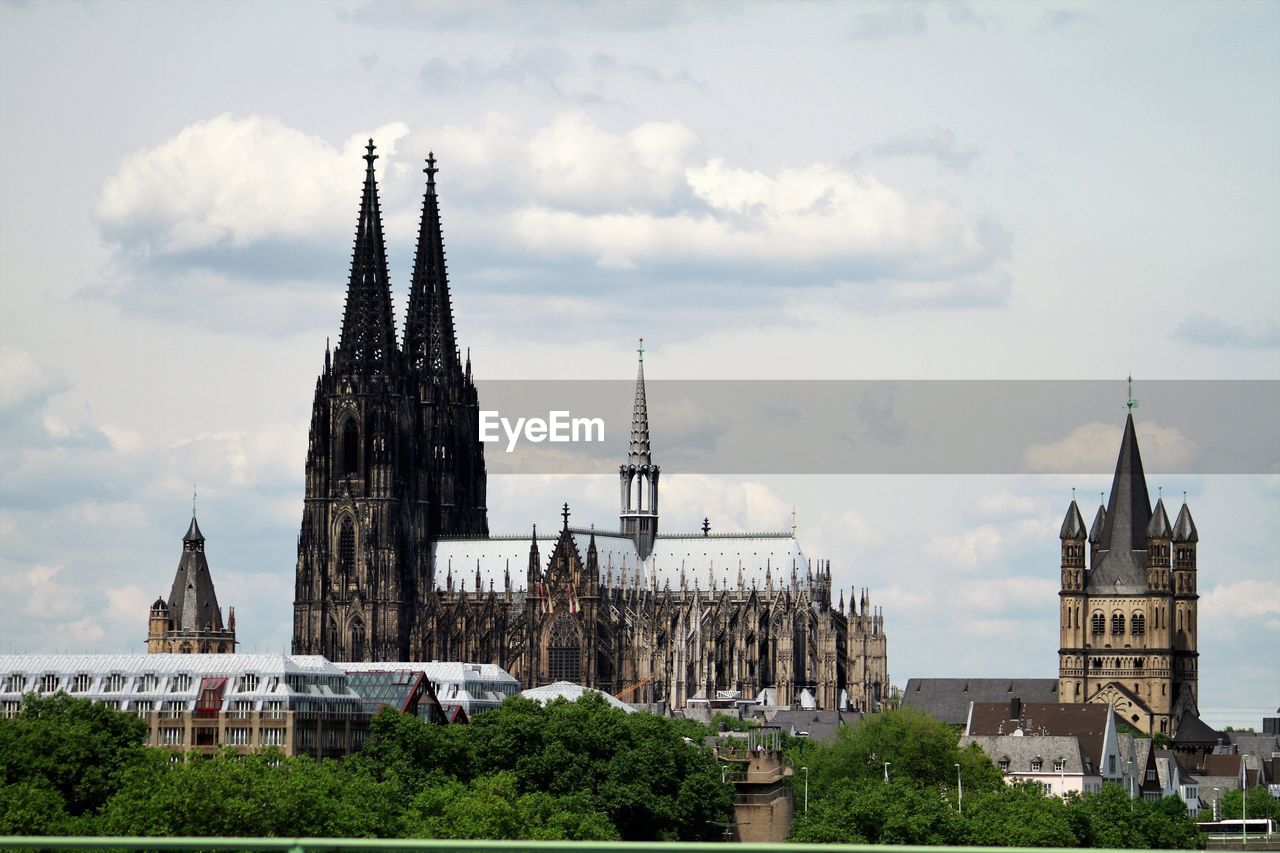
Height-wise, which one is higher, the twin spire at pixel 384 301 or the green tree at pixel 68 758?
the twin spire at pixel 384 301

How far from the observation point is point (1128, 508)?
654 feet

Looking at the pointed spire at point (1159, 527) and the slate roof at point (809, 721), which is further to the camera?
the pointed spire at point (1159, 527)

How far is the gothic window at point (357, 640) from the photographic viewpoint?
6998 inches

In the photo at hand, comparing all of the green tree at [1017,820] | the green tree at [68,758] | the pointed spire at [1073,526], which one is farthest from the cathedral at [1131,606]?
the green tree at [68,758]

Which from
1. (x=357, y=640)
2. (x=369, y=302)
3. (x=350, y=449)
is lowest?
(x=357, y=640)

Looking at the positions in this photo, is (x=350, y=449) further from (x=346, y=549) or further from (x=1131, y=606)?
(x=1131, y=606)

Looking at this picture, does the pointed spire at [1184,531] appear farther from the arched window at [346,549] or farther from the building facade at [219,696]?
the building facade at [219,696]

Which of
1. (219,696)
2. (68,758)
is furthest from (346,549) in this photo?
(68,758)

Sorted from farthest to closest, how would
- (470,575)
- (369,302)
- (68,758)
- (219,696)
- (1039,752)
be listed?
(470,575) → (369,302) → (1039,752) → (219,696) → (68,758)

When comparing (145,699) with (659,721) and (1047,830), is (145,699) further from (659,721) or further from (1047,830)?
(1047,830)

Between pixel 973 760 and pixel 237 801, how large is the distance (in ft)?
191

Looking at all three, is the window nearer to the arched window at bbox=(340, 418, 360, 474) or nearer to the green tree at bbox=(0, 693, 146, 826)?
the arched window at bbox=(340, 418, 360, 474)

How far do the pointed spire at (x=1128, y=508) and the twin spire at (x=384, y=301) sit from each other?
2071 inches

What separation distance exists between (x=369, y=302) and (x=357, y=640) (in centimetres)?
2318
